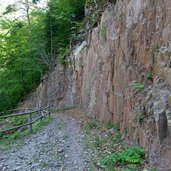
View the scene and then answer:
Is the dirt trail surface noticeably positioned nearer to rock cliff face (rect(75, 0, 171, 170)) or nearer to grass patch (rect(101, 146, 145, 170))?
grass patch (rect(101, 146, 145, 170))

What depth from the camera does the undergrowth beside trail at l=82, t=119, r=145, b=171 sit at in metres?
5.88

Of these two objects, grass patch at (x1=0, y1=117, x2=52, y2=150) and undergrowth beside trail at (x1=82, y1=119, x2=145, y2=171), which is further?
grass patch at (x1=0, y1=117, x2=52, y2=150)

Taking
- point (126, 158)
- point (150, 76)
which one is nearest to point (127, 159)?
point (126, 158)

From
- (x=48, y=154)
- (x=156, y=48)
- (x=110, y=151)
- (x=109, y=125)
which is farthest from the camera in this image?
(x=109, y=125)

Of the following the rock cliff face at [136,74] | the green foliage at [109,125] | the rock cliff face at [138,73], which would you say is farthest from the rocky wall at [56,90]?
the green foliage at [109,125]

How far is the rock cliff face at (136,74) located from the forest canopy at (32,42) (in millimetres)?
7961

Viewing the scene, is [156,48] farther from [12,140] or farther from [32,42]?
[32,42]

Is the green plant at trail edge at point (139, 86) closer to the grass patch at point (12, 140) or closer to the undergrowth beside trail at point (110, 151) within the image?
the undergrowth beside trail at point (110, 151)

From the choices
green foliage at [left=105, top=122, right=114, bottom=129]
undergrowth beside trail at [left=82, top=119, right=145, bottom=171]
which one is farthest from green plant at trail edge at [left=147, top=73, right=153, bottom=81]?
green foliage at [left=105, top=122, right=114, bottom=129]

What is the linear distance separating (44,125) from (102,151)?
5.78 m

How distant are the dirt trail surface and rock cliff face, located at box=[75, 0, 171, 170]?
4.68ft

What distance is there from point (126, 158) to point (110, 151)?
42.8 inches

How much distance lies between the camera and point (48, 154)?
749 cm

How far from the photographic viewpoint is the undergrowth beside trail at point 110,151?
19.3 feet
